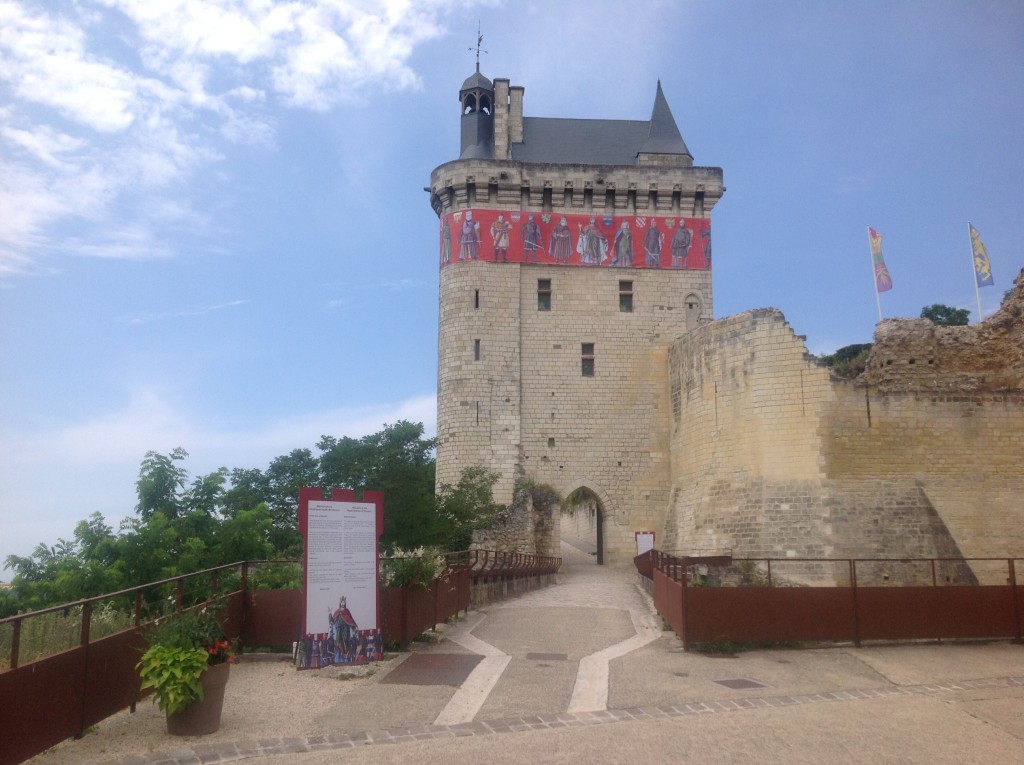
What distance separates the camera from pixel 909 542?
58.4 feet

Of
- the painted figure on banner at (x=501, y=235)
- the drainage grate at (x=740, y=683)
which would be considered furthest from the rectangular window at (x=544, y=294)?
the drainage grate at (x=740, y=683)

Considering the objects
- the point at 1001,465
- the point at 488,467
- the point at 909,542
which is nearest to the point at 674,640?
the point at 909,542

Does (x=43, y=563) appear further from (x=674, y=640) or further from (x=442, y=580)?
(x=674, y=640)

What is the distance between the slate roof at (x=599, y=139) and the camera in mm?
32312

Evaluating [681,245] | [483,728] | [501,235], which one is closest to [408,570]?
[483,728]

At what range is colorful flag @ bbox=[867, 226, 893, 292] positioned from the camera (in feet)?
87.6

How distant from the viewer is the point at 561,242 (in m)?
30.5

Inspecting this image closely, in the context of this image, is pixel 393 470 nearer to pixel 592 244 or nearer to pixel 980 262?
pixel 592 244

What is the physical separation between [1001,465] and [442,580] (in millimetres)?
12931

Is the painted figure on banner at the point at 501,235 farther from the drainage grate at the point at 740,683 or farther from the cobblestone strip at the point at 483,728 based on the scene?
the cobblestone strip at the point at 483,728

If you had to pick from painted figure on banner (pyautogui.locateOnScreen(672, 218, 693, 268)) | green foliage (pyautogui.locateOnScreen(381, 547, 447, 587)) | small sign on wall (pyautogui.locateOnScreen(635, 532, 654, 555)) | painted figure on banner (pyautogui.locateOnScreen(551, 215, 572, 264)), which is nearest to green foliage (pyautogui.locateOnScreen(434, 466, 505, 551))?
small sign on wall (pyautogui.locateOnScreen(635, 532, 654, 555))

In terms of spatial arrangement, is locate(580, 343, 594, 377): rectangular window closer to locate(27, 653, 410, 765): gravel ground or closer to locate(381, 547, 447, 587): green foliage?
locate(381, 547, 447, 587): green foliage

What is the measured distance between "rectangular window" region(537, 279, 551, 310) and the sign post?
A: 70.3 feet

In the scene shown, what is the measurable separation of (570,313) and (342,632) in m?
22.2
